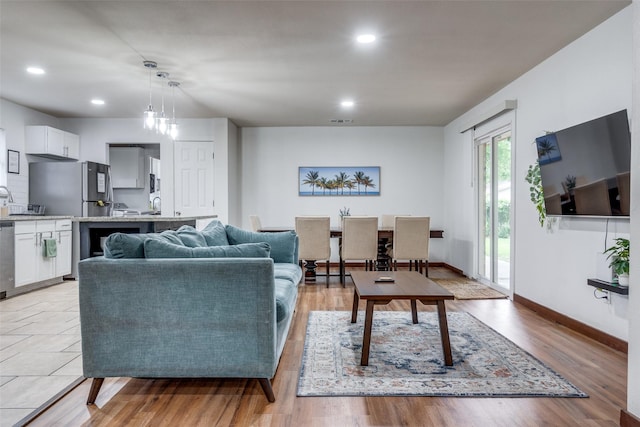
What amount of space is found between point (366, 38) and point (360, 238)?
2717mm

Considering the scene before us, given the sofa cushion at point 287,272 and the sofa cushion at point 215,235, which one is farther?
the sofa cushion at point 215,235

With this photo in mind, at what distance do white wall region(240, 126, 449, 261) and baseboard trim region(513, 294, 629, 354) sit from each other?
3.11m

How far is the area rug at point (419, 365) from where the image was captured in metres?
2.16

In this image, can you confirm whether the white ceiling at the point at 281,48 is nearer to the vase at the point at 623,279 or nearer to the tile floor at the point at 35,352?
the vase at the point at 623,279

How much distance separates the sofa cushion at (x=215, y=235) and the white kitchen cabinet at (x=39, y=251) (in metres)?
2.67

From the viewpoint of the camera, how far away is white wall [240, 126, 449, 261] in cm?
704

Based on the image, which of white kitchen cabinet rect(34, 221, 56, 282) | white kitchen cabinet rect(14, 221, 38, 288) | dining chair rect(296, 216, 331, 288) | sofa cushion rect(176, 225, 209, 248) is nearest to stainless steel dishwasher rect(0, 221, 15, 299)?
white kitchen cabinet rect(14, 221, 38, 288)

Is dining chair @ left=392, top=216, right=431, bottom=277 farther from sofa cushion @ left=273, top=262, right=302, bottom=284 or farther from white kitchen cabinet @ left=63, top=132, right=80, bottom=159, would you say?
white kitchen cabinet @ left=63, top=132, right=80, bottom=159

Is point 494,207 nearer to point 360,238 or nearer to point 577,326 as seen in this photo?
point 360,238

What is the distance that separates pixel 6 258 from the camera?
430 cm

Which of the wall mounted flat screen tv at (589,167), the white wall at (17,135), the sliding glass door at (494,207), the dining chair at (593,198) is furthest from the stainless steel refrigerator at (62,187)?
the dining chair at (593,198)

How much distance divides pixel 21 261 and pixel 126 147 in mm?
3753

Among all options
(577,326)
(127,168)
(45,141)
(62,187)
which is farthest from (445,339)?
(127,168)

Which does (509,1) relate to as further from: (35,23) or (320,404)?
(35,23)
